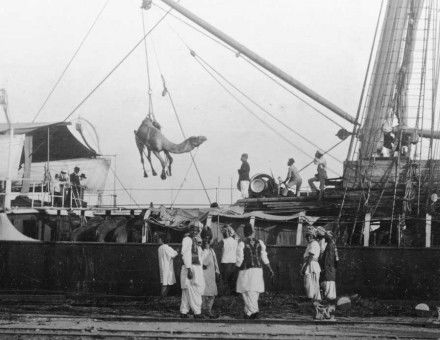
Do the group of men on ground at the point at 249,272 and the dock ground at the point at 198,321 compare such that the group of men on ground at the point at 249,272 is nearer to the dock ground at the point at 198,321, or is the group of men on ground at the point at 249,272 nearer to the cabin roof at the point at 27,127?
the dock ground at the point at 198,321

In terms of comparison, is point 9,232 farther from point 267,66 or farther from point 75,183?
point 267,66

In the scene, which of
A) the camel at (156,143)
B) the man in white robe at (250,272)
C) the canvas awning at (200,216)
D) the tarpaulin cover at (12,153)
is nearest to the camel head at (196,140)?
the camel at (156,143)

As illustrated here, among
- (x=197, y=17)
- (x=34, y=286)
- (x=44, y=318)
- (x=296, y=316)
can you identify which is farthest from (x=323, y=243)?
(x=197, y=17)

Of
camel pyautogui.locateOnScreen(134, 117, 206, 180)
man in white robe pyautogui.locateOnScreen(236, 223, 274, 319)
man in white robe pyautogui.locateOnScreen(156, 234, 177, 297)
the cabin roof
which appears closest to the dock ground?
man in white robe pyautogui.locateOnScreen(236, 223, 274, 319)

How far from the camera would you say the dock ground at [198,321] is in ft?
34.3

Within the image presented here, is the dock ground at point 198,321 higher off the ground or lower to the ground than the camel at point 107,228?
lower

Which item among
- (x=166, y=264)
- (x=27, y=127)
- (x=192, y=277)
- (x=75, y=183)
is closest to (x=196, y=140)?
(x=75, y=183)

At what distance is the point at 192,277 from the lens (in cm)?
1306

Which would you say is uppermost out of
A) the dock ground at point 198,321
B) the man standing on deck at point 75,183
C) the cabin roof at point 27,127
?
the cabin roof at point 27,127

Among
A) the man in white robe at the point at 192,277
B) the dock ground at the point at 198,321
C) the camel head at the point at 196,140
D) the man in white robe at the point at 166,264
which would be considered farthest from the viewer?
the camel head at the point at 196,140

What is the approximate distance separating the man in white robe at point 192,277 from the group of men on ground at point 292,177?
5893 millimetres

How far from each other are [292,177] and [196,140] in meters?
3.03

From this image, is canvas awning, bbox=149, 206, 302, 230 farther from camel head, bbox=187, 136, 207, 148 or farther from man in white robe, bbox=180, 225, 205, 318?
man in white robe, bbox=180, 225, 205, 318

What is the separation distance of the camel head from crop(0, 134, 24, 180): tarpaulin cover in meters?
4.75
